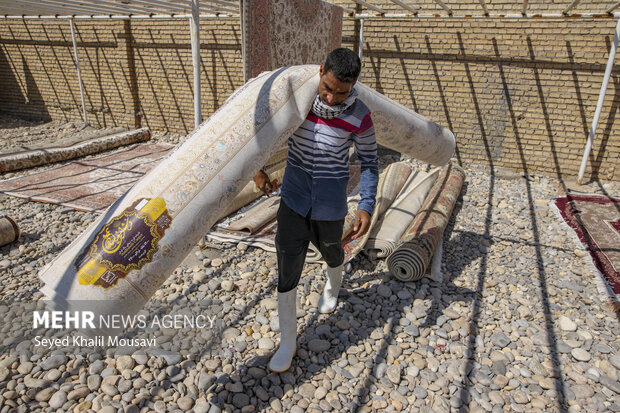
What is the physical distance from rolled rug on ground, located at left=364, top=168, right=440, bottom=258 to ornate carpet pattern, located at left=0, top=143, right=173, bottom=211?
8.67 feet

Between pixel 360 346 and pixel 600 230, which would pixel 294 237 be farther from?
pixel 600 230

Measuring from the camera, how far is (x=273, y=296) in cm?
337

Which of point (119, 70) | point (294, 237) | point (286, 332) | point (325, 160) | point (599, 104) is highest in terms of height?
point (325, 160)

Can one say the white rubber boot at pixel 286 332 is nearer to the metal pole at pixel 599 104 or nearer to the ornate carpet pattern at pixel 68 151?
the ornate carpet pattern at pixel 68 151

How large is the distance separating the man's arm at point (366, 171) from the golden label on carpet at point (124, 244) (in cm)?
111

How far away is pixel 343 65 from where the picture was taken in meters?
1.94

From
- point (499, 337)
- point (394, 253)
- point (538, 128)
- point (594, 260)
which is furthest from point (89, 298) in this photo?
point (538, 128)

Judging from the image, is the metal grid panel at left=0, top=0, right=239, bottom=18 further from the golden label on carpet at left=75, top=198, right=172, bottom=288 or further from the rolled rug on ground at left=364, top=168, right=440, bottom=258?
the golden label on carpet at left=75, top=198, right=172, bottom=288

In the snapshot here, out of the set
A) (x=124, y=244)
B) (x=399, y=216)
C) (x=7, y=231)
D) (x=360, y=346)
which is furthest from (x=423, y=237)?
(x=7, y=231)

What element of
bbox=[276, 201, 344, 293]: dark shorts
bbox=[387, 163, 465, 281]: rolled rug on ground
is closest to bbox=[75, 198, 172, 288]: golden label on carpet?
bbox=[276, 201, 344, 293]: dark shorts

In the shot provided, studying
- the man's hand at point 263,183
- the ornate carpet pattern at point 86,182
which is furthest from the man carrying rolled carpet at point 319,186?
the ornate carpet pattern at point 86,182

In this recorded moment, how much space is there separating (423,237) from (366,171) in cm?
155

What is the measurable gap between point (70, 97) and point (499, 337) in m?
11.6

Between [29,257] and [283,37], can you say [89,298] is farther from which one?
[283,37]
